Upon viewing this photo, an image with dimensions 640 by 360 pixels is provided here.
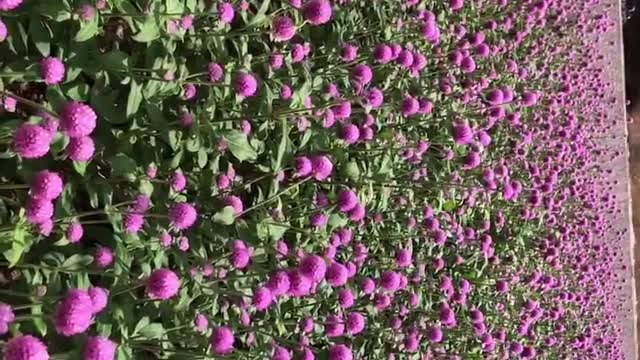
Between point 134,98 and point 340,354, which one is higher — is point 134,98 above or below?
above

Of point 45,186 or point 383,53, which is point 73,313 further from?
point 383,53

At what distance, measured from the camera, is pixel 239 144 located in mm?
2137

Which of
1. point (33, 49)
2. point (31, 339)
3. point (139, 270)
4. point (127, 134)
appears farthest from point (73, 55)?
point (31, 339)

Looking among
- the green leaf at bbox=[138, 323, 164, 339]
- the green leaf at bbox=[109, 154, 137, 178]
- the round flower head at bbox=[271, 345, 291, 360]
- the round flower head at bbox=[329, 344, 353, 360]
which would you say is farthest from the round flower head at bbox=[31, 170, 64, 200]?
the round flower head at bbox=[329, 344, 353, 360]

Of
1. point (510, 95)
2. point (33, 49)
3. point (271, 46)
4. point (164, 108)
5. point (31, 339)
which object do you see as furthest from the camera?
point (510, 95)

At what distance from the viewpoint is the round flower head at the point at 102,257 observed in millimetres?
1716

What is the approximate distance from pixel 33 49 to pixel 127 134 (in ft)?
1.10

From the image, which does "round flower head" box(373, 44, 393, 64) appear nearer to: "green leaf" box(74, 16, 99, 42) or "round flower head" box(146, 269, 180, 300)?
"green leaf" box(74, 16, 99, 42)

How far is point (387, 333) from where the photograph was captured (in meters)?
2.91

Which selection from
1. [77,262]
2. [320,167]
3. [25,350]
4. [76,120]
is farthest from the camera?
[320,167]

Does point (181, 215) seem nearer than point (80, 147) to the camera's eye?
No

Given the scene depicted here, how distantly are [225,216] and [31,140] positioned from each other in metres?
0.83

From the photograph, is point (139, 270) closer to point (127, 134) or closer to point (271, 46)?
point (127, 134)

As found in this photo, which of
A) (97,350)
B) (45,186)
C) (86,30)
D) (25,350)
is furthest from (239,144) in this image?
(25,350)
